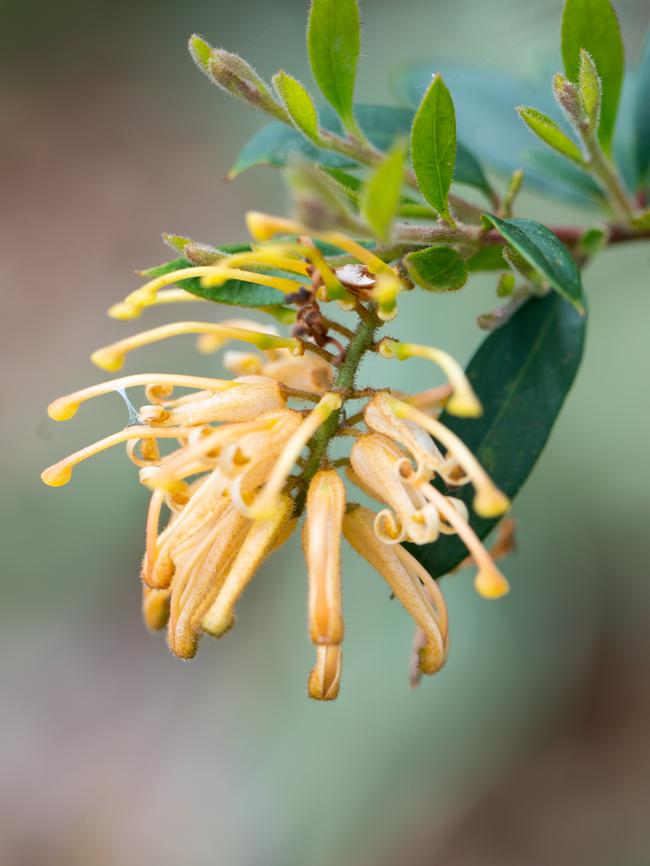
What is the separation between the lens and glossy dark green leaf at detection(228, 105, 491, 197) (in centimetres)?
113

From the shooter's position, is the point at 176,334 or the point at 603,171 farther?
the point at 603,171

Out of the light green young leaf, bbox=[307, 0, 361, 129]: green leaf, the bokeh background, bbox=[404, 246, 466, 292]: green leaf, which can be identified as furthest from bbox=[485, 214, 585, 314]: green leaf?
the bokeh background

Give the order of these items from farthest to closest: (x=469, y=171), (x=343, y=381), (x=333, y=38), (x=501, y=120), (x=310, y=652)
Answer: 1. (x=310, y=652)
2. (x=501, y=120)
3. (x=469, y=171)
4. (x=333, y=38)
5. (x=343, y=381)

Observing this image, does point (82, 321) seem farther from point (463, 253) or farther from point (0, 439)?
point (463, 253)

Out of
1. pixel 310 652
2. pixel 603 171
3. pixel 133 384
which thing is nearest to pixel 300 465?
pixel 133 384

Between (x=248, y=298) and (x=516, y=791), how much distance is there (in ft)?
9.66

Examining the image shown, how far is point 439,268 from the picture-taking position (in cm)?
86

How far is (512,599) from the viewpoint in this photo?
2775 mm

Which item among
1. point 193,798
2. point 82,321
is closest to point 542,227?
point 193,798

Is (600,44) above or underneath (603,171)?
above

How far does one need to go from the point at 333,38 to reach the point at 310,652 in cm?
223

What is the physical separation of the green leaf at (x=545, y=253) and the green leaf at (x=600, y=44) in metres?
0.31

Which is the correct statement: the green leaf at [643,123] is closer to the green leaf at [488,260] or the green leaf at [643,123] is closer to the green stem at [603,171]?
the green stem at [603,171]

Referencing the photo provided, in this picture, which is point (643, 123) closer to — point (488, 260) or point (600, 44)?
point (600, 44)
